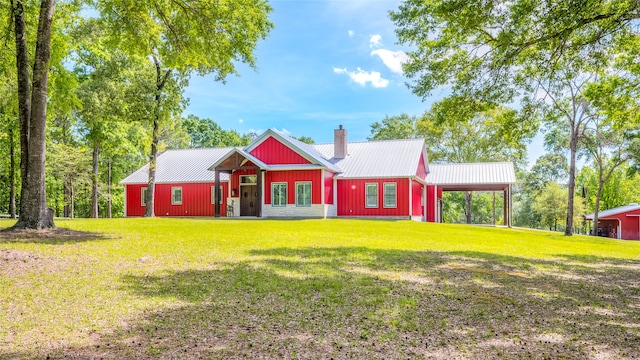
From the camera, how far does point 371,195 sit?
27016 mm

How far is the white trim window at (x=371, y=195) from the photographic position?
88.3 ft

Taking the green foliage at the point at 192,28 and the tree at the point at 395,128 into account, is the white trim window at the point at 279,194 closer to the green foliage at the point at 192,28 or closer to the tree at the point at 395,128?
the green foliage at the point at 192,28

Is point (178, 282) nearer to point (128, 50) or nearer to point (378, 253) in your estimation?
point (378, 253)

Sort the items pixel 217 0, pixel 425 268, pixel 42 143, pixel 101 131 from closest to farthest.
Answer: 1. pixel 425 268
2. pixel 42 143
3. pixel 217 0
4. pixel 101 131

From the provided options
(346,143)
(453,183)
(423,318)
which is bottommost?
(423,318)

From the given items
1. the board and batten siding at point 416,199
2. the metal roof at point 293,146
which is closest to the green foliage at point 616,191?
the board and batten siding at point 416,199

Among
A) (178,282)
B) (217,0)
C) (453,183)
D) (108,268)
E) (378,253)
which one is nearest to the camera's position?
(178,282)

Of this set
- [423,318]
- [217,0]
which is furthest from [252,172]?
[423,318]

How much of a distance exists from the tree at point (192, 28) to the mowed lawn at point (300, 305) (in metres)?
6.69

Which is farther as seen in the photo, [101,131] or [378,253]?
[101,131]

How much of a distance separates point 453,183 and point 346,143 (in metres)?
8.46

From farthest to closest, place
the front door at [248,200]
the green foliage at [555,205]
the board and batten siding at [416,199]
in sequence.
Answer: the green foliage at [555,205]
the board and batten siding at [416,199]
the front door at [248,200]

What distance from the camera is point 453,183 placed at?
31.0 m

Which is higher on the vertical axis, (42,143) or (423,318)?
(42,143)
